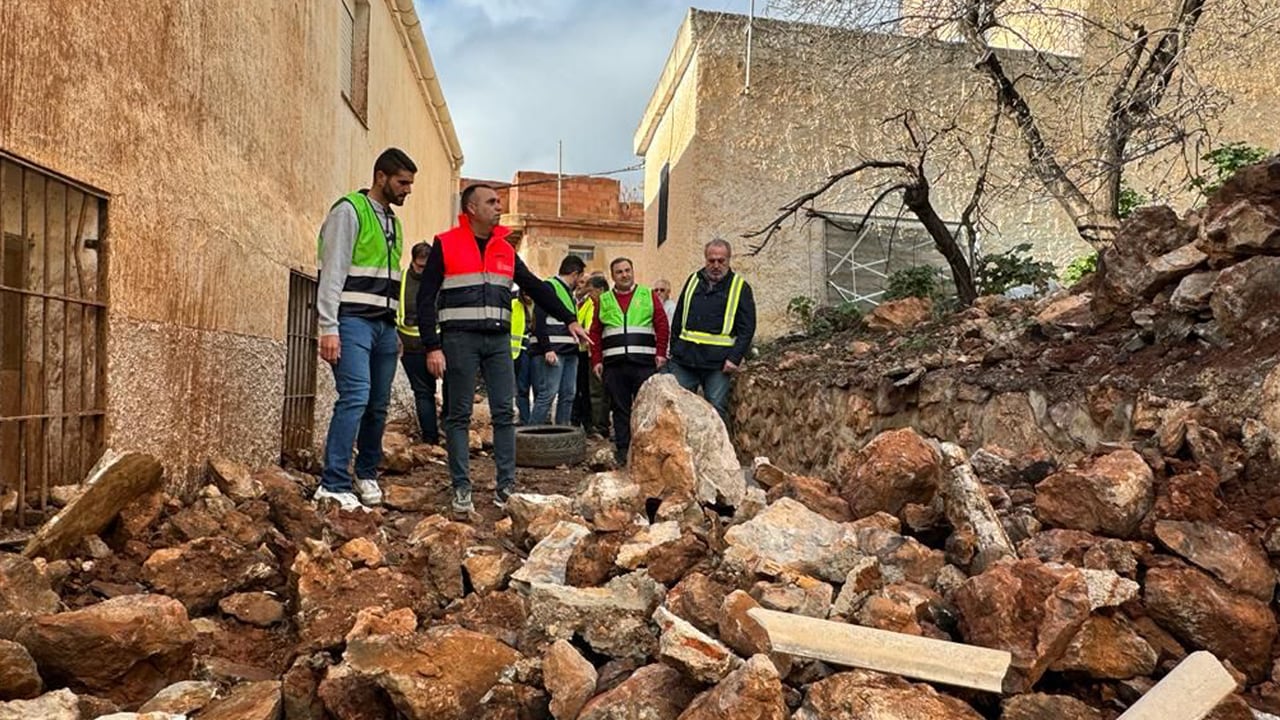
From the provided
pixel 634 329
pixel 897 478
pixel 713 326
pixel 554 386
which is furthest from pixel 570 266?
pixel 897 478

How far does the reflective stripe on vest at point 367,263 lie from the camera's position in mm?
4047

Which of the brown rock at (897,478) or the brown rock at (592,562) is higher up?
the brown rock at (897,478)

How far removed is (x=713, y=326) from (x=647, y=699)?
12.5ft

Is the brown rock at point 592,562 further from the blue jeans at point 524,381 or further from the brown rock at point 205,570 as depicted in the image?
the blue jeans at point 524,381

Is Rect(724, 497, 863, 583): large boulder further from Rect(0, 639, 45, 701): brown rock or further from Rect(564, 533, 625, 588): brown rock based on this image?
Rect(0, 639, 45, 701): brown rock

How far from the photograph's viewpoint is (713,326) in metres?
5.75

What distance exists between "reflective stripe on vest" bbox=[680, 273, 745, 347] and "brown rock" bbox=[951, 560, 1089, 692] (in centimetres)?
349

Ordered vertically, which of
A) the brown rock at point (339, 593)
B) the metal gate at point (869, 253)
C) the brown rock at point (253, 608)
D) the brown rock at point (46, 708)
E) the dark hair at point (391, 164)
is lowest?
the brown rock at point (253, 608)

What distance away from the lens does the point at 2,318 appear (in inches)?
115

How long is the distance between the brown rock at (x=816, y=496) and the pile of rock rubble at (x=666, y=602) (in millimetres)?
13

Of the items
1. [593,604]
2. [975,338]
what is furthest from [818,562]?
[975,338]

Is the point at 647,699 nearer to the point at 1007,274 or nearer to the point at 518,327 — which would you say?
the point at 518,327

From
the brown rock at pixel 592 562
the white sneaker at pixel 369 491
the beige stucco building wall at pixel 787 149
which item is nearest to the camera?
the brown rock at pixel 592 562

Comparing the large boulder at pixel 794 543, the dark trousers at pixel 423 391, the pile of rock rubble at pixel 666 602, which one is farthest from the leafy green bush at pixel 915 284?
the large boulder at pixel 794 543
